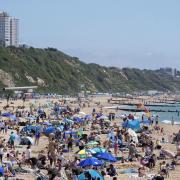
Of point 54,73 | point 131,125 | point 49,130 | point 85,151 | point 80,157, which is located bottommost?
point 80,157

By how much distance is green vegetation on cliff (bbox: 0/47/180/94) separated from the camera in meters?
99.3

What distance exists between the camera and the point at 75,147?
2664cm

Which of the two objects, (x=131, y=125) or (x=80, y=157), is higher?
(x=131, y=125)

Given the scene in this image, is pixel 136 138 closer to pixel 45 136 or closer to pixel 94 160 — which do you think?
pixel 45 136

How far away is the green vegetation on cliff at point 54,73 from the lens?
326ft

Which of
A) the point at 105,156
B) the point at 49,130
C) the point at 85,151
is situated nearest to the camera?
the point at 105,156

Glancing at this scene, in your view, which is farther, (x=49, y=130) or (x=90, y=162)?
(x=49, y=130)

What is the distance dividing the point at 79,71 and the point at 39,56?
1621 centimetres

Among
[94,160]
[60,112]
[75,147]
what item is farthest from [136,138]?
[60,112]

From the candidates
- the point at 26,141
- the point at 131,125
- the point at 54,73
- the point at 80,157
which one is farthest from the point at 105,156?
the point at 54,73

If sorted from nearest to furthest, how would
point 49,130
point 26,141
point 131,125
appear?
point 26,141
point 49,130
point 131,125

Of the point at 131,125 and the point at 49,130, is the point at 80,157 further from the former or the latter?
the point at 131,125

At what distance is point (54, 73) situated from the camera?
11819cm

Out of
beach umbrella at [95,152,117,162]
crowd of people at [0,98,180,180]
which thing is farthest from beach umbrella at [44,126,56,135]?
beach umbrella at [95,152,117,162]
